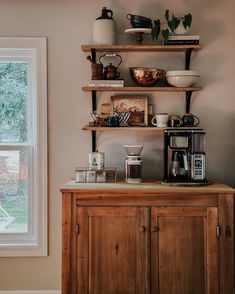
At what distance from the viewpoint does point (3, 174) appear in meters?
3.22

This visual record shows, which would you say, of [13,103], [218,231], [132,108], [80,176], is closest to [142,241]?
[218,231]

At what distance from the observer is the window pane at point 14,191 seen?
320 cm

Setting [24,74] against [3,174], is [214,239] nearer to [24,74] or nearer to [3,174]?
[3,174]

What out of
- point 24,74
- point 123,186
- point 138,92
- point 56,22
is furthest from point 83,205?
point 56,22

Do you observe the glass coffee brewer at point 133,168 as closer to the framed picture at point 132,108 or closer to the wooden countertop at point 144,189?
the wooden countertop at point 144,189

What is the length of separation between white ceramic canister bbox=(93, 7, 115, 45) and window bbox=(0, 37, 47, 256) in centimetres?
43

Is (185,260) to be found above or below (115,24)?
below

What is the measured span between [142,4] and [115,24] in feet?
0.91

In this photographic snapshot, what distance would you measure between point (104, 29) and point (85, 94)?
0.51 m

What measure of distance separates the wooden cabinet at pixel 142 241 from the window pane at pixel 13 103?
2.69ft

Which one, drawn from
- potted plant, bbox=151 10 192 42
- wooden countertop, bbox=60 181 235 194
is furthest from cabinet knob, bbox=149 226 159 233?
potted plant, bbox=151 10 192 42

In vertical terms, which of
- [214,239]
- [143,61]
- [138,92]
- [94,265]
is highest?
[143,61]

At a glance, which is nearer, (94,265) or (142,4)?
(94,265)

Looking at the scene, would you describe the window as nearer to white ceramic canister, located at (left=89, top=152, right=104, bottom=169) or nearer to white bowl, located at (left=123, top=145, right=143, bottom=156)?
white ceramic canister, located at (left=89, top=152, right=104, bottom=169)
